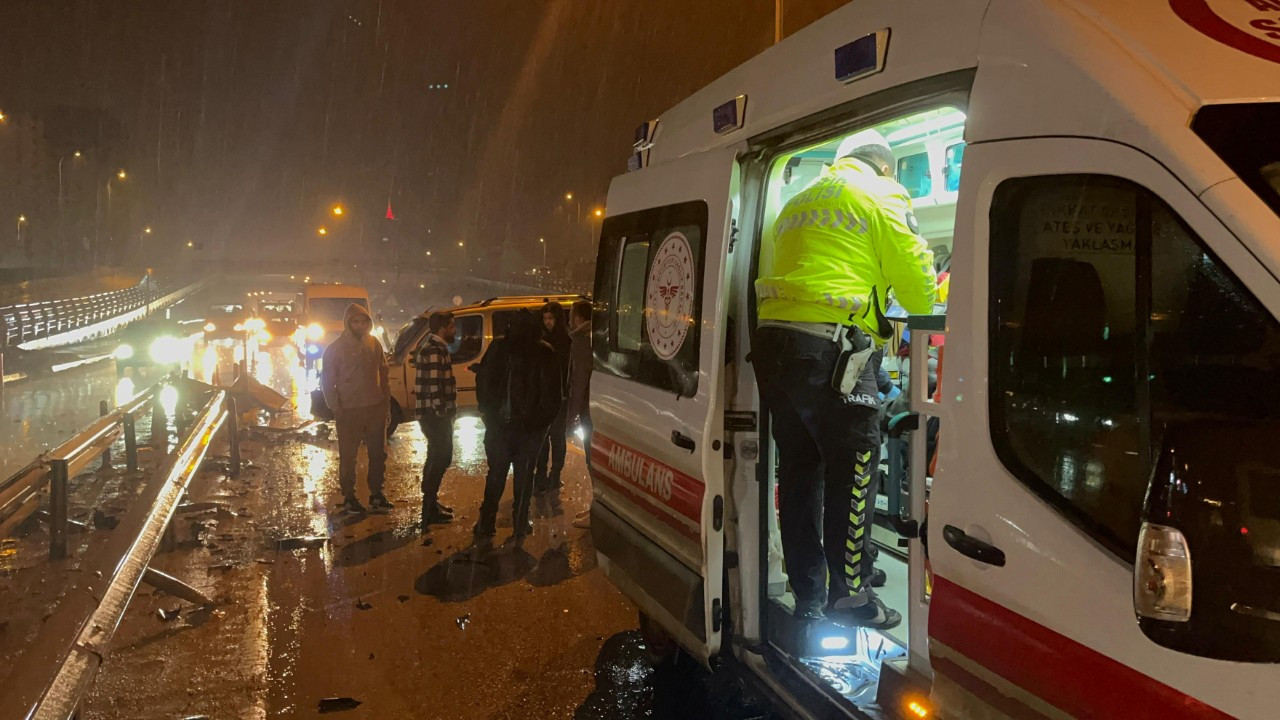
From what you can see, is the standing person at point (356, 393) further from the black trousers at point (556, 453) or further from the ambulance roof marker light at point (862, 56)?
the ambulance roof marker light at point (862, 56)

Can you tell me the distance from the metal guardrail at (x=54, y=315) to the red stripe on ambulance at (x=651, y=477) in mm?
23192

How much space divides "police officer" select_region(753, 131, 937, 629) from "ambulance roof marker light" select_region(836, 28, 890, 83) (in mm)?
432

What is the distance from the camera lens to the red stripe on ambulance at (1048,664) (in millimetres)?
1680

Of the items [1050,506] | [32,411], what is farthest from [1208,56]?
[32,411]

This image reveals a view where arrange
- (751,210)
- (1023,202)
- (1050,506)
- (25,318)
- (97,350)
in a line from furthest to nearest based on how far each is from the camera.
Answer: (97,350) < (25,318) < (751,210) < (1023,202) < (1050,506)

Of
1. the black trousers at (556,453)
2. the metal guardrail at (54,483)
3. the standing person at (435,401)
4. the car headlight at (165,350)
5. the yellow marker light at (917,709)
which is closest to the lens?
the yellow marker light at (917,709)

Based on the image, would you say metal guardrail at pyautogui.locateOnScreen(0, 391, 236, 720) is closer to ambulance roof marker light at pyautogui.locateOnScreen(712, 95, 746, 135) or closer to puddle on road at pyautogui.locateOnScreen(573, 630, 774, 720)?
puddle on road at pyautogui.locateOnScreen(573, 630, 774, 720)

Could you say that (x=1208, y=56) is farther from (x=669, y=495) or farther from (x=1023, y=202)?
(x=669, y=495)

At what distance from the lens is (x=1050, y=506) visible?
191 cm

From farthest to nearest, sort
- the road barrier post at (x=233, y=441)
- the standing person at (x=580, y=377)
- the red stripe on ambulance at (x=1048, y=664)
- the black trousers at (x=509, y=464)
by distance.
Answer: the road barrier post at (x=233, y=441) → the standing person at (x=580, y=377) → the black trousers at (x=509, y=464) → the red stripe on ambulance at (x=1048, y=664)

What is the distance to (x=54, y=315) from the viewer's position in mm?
28203

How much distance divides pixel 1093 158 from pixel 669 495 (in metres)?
2.30

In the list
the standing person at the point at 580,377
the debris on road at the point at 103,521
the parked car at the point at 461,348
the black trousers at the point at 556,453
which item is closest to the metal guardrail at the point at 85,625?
the debris on road at the point at 103,521

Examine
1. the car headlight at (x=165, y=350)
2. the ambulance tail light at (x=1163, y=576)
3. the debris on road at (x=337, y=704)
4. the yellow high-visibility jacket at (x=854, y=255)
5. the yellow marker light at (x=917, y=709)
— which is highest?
the yellow high-visibility jacket at (x=854, y=255)
